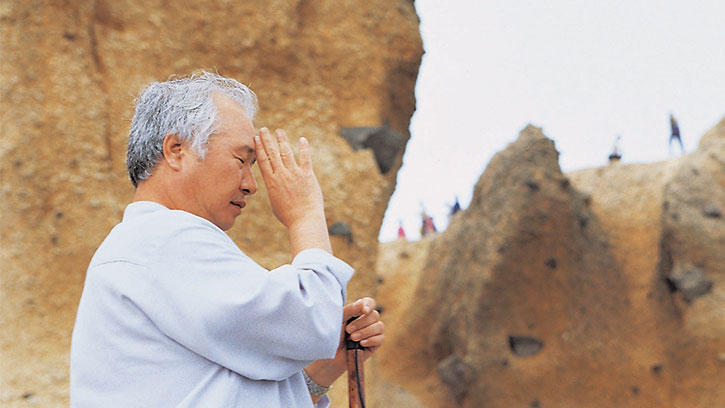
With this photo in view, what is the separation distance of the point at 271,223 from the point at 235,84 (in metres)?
2.99

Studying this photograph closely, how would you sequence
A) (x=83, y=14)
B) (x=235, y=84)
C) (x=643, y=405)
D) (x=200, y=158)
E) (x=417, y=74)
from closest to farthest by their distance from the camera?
(x=200, y=158)
(x=235, y=84)
(x=83, y=14)
(x=417, y=74)
(x=643, y=405)

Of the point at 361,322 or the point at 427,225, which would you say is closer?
the point at 361,322

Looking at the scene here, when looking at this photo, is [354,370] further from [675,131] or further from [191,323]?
[675,131]

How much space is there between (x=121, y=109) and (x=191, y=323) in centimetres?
311

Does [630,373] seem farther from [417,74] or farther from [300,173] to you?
[300,173]

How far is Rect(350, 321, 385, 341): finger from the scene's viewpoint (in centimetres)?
124

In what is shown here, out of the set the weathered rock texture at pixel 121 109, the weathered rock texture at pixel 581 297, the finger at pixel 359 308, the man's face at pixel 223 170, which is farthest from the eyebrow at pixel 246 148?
the weathered rock texture at pixel 581 297

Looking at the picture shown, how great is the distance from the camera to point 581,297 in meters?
8.36

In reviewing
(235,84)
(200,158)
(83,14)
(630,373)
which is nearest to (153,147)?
(200,158)

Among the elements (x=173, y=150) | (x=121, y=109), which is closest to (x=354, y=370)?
(x=173, y=150)

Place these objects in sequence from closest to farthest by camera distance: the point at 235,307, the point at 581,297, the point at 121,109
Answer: the point at 235,307
the point at 121,109
the point at 581,297

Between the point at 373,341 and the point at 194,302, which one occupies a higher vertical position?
the point at 194,302

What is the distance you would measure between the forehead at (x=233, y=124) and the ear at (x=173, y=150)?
0.20 feet

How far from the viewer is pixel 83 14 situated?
385 cm
